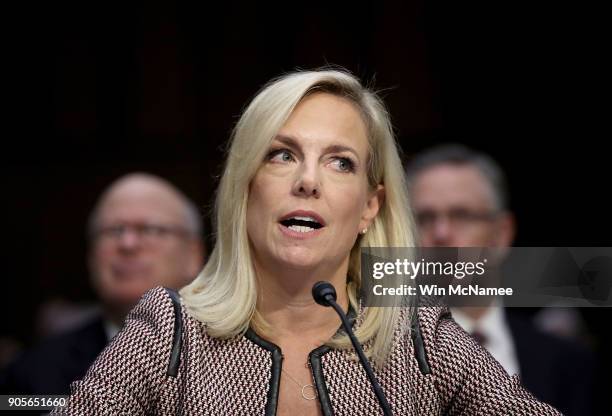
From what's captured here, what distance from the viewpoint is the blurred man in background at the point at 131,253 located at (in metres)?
2.93

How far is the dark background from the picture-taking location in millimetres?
3793

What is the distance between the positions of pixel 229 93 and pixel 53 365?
Result: 175 centimetres

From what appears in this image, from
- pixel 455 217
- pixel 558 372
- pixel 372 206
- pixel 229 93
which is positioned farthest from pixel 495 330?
pixel 229 93

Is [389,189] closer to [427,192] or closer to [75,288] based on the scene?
[427,192]

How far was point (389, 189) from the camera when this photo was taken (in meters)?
2.00

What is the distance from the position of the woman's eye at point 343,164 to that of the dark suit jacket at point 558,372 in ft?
3.77

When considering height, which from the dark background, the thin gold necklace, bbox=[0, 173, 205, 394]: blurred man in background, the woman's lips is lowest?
the thin gold necklace

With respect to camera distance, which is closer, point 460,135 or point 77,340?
point 77,340

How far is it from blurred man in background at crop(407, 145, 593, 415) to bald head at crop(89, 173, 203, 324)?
87cm

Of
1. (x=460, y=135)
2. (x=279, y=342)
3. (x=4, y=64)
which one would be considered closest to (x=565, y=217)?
(x=460, y=135)

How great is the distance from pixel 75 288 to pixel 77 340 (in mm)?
1534

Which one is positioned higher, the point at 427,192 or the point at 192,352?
the point at 427,192

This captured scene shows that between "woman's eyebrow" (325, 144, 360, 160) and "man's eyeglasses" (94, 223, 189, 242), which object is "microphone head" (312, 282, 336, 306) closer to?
"woman's eyebrow" (325, 144, 360, 160)

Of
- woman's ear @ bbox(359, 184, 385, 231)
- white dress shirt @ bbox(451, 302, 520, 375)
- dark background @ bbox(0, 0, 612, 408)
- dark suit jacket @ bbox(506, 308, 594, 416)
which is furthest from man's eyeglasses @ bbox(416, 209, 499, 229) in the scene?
woman's ear @ bbox(359, 184, 385, 231)
